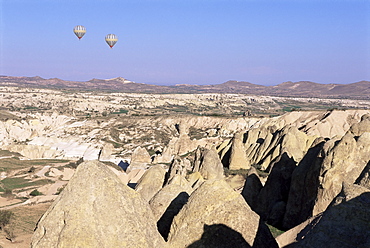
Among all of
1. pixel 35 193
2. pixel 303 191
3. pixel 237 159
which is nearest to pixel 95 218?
pixel 303 191

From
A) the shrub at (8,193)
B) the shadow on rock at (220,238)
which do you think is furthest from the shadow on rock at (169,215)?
the shrub at (8,193)

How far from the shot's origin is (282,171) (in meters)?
20.3

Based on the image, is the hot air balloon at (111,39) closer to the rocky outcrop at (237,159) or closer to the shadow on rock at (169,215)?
the rocky outcrop at (237,159)

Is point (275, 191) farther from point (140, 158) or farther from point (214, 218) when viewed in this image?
point (140, 158)

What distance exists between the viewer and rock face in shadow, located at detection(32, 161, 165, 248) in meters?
7.18

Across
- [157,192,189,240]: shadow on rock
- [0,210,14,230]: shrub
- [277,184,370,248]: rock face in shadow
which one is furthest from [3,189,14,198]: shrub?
[277,184,370,248]: rock face in shadow

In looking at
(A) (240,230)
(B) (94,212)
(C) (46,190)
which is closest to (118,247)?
(B) (94,212)

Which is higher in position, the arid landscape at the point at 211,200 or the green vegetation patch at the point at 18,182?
the arid landscape at the point at 211,200

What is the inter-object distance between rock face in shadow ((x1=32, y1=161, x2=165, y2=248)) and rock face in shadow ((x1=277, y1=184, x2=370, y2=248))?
10.2 feet

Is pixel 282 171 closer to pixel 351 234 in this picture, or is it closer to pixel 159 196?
pixel 159 196

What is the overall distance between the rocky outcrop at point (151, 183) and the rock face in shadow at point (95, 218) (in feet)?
29.8

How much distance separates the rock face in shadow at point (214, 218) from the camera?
8.10 meters

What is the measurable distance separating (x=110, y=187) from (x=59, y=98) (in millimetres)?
161600

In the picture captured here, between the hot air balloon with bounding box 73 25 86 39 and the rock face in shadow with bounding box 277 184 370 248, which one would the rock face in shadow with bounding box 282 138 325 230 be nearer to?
the rock face in shadow with bounding box 277 184 370 248
